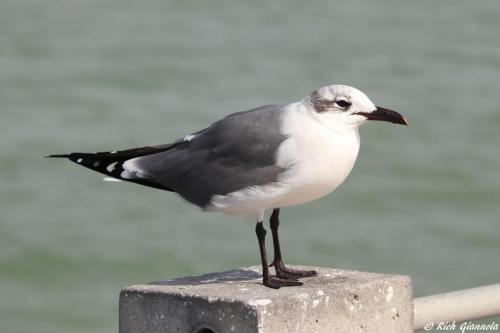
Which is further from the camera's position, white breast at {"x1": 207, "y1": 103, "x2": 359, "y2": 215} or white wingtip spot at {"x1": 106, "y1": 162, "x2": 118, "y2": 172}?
white wingtip spot at {"x1": 106, "y1": 162, "x2": 118, "y2": 172}

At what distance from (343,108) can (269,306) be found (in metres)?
0.80

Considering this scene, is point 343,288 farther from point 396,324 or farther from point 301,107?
point 301,107

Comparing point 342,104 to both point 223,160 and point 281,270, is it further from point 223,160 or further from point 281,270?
point 281,270

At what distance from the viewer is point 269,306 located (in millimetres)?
3230

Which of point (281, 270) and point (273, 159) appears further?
point (281, 270)

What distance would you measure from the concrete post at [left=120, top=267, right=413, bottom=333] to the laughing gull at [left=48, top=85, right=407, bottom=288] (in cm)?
20

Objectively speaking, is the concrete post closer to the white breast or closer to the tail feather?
the white breast

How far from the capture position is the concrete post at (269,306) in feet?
10.7

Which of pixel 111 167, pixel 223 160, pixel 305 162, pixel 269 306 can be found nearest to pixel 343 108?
pixel 305 162

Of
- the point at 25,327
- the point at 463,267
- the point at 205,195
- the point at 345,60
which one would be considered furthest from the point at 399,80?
the point at 205,195

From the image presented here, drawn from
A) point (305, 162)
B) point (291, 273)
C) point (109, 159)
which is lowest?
point (291, 273)

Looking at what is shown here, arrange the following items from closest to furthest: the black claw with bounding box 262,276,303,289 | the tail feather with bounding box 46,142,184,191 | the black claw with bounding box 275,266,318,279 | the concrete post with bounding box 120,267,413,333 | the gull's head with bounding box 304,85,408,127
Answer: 1. the concrete post with bounding box 120,267,413,333
2. the black claw with bounding box 262,276,303,289
3. the gull's head with bounding box 304,85,408,127
4. the black claw with bounding box 275,266,318,279
5. the tail feather with bounding box 46,142,184,191

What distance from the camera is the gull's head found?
12.1 ft

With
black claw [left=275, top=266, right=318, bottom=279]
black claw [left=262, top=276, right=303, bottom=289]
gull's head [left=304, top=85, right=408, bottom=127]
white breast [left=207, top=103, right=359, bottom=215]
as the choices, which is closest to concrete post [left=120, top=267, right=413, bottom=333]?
black claw [left=262, top=276, right=303, bottom=289]
